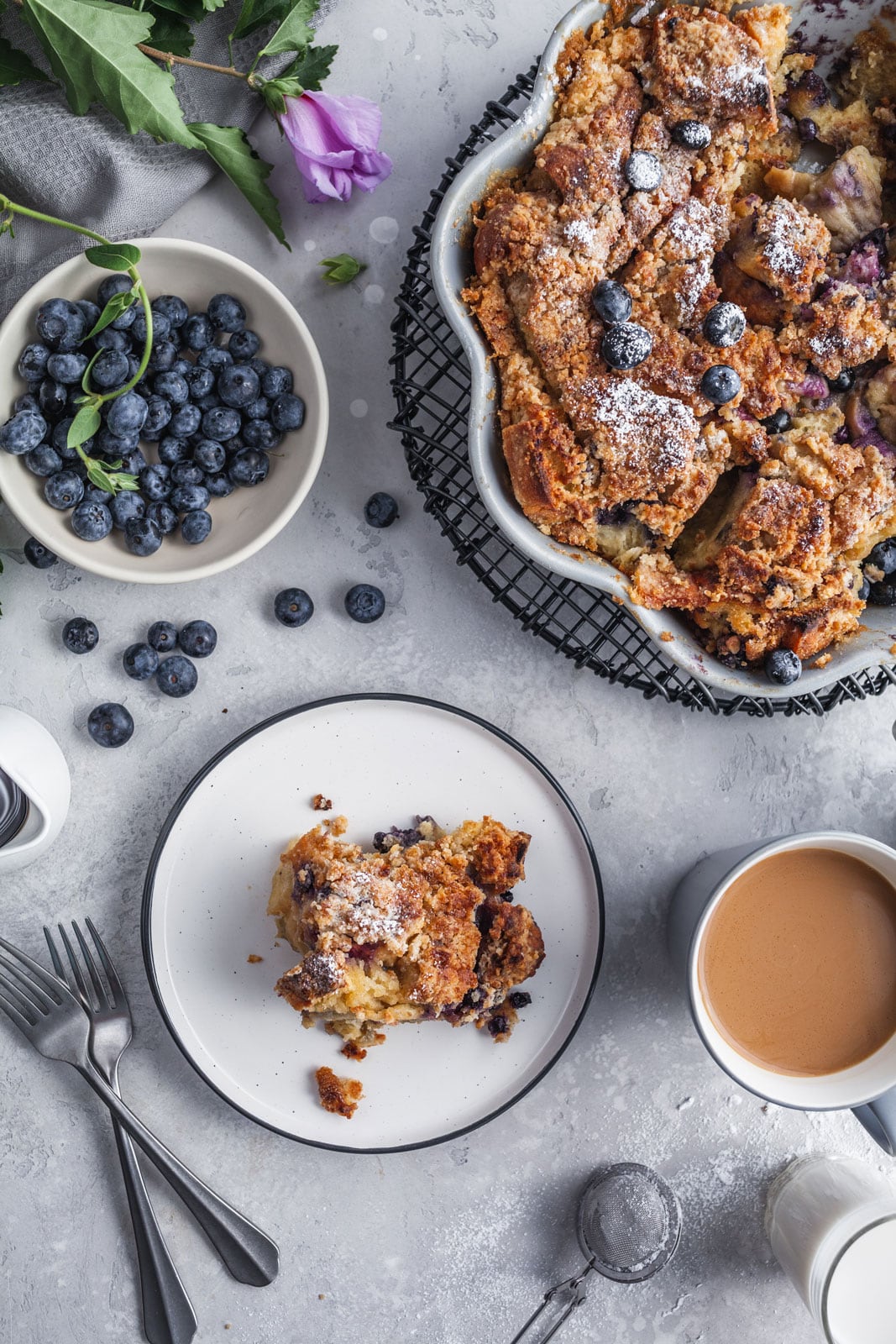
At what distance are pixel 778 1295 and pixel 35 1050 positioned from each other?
71.8 inches

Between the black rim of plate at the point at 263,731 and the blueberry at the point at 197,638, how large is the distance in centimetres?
21

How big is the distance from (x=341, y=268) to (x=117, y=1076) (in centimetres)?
185

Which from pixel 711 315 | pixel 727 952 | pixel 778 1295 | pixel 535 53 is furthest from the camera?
pixel 778 1295

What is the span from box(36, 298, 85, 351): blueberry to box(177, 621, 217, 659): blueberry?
0.61 metres

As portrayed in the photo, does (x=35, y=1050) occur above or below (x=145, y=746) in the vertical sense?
below

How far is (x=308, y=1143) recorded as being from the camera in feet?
7.09

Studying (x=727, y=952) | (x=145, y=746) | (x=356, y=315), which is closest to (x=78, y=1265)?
(x=145, y=746)

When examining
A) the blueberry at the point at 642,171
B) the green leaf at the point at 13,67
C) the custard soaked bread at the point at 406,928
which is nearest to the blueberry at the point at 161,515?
the custard soaked bread at the point at 406,928

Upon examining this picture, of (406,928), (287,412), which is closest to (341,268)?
(287,412)

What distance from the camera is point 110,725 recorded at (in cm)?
221

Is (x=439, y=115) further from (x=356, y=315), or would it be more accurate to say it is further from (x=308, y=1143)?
(x=308, y=1143)

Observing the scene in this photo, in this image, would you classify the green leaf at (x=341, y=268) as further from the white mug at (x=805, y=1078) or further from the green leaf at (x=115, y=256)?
the white mug at (x=805, y=1078)

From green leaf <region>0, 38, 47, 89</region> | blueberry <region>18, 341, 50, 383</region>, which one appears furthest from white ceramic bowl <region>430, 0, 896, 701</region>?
green leaf <region>0, 38, 47, 89</region>

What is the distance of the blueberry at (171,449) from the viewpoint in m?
2.08
